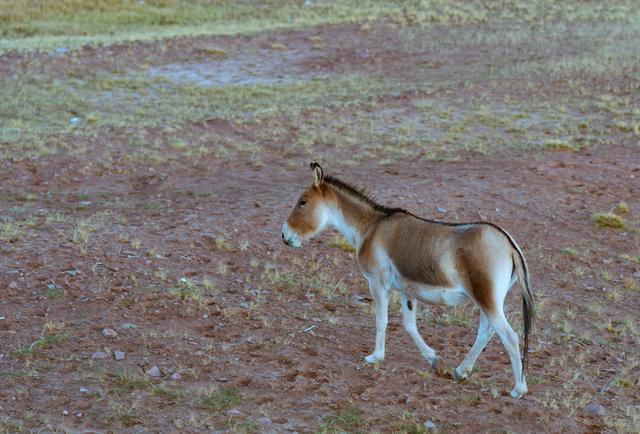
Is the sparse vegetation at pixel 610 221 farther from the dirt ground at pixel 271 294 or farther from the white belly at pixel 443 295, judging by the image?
the white belly at pixel 443 295

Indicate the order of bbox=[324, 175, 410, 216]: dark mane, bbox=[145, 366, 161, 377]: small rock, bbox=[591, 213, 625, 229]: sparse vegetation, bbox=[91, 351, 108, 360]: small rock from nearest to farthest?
bbox=[145, 366, 161, 377]: small rock
bbox=[91, 351, 108, 360]: small rock
bbox=[324, 175, 410, 216]: dark mane
bbox=[591, 213, 625, 229]: sparse vegetation

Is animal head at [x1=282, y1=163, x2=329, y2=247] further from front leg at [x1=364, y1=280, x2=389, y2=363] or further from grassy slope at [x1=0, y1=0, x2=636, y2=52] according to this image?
grassy slope at [x1=0, y1=0, x2=636, y2=52]

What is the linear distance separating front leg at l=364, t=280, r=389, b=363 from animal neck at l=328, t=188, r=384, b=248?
534mm

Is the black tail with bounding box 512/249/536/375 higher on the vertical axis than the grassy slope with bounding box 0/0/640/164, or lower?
higher

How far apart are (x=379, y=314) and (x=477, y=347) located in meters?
0.95

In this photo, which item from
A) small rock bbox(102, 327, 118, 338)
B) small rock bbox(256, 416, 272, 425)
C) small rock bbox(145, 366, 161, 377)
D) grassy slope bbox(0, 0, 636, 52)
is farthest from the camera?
grassy slope bbox(0, 0, 636, 52)

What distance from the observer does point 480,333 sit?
7480 mm

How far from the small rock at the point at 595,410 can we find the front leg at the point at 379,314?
1882 millimetres

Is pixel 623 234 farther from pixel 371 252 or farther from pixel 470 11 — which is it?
pixel 470 11

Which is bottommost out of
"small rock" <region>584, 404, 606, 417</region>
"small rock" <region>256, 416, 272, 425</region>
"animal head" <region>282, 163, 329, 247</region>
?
"small rock" <region>256, 416, 272, 425</region>

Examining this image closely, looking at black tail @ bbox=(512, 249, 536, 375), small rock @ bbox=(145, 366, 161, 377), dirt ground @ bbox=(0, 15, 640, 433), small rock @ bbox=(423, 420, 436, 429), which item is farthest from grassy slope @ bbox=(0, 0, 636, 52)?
small rock @ bbox=(423, 420, 436, 429)

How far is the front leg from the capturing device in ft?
25.6

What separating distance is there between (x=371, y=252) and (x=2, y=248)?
5076 mm

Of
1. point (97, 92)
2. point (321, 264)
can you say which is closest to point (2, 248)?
point (321, 264)
